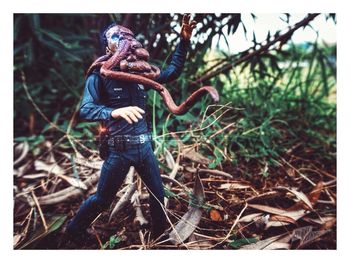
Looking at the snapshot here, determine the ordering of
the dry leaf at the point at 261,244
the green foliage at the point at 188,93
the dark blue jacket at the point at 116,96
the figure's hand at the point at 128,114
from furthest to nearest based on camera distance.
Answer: the green foliage at the point at 188,93
the dry leaf at the point at 261,244
the dark blue jacket at the point at 116,96
the figure's hand at the point at 128,114

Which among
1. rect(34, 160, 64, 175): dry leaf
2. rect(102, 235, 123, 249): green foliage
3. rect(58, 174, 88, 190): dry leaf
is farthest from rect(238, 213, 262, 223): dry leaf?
rect(34, 160, 64, 175): dry leaf

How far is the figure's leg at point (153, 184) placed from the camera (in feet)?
4.37

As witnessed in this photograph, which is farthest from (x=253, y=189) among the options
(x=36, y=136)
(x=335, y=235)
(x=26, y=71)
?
(x=26, y=71)

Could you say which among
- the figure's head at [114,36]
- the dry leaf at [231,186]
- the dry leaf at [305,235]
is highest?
the figure's head at [114,36]

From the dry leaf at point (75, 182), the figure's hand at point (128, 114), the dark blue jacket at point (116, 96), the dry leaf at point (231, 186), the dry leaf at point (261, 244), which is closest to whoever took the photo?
the figure's hand at point (128, 114)

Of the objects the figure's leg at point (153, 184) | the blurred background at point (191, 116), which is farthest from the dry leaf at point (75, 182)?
the figure's leg at point (153, 184)

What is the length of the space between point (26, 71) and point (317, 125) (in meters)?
1.95

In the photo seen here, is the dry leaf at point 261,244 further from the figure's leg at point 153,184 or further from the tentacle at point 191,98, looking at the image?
the tentacle at point 191,98

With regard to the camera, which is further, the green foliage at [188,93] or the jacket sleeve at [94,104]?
the green foliage at [188,93]

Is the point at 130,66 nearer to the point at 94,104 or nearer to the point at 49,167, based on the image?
the point at 94,104

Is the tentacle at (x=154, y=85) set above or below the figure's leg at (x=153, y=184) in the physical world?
above
